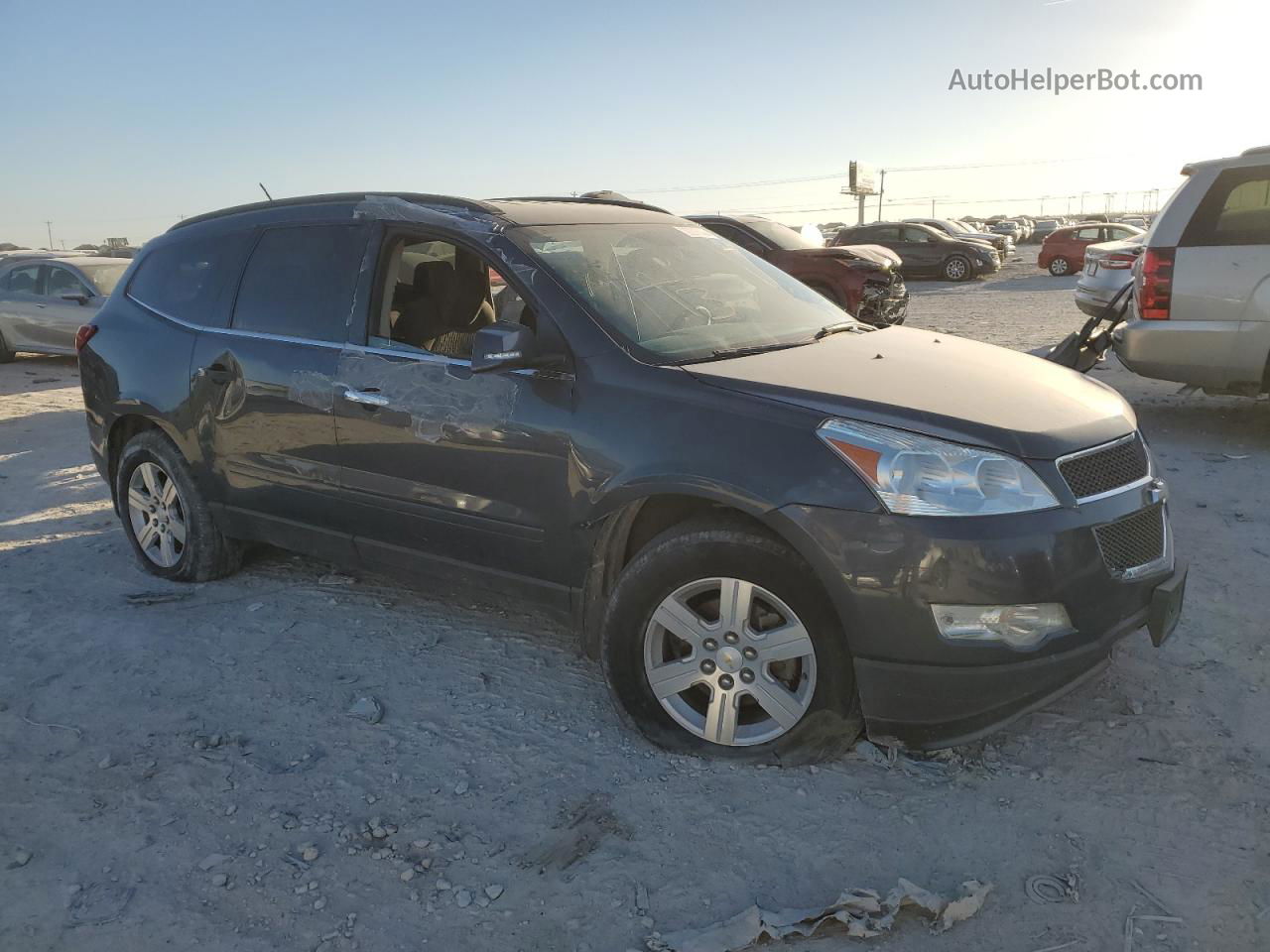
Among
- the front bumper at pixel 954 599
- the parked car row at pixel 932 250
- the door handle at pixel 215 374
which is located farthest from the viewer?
the parked car row at pixel 932 250

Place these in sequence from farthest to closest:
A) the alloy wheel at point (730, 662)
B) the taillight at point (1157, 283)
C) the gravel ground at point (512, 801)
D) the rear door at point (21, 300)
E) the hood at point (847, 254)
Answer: the rear door at point (21, 300) → the hood at point (847, 254) → the taillight at point (1157, 283) → the alloy wheel at point (730, 662) → the gravel ground at point (512, 801)

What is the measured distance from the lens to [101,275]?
1337 centimetres

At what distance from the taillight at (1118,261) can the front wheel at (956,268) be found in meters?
17.2

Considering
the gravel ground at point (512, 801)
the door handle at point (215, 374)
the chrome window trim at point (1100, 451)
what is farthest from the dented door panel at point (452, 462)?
the chrome window trim at point (1100, 451)

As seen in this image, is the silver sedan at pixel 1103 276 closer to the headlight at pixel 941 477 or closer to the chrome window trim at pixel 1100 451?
the chrome window trim at pixel 1100 451

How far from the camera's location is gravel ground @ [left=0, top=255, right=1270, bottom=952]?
252 centimetres

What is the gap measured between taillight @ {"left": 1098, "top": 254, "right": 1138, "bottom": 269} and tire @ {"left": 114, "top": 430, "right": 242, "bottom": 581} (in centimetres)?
814

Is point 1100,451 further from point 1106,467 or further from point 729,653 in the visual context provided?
point 729,653

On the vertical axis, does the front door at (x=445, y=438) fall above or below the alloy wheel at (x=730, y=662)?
above

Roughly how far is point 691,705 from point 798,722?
370 millimetres

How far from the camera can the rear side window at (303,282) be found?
159 inches

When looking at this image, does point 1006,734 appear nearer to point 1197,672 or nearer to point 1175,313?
point 1197,672

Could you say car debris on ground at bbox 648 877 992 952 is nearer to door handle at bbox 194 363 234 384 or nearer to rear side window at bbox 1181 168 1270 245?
door handle at bbox 194 363 234 384

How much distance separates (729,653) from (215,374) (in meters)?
2.75
